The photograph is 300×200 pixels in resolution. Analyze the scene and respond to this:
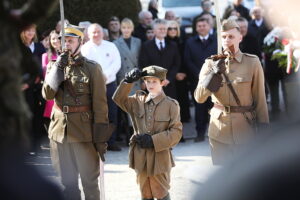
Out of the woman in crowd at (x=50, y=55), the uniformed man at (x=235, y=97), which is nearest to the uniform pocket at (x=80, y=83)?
the uniformed man at (x=235, y=97)

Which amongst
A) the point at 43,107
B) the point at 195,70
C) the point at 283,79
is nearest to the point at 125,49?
the point at 195,70

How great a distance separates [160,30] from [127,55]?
1.92 feet

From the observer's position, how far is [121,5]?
11.5m

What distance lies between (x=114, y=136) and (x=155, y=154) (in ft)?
12.7

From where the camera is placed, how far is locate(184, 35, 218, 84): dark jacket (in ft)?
32.9

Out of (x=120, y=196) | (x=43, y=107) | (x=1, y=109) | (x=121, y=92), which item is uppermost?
(x=1, y=109)

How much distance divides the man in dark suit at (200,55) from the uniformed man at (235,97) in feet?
12.6

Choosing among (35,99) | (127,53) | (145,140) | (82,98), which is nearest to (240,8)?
(127,53)

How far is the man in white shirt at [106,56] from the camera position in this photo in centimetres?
906

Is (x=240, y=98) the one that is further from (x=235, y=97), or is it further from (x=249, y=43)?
(x=249, y=43)

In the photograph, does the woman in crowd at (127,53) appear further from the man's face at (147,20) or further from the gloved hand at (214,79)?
the gloved hand at (214,79)

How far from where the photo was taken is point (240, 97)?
19.5 ft

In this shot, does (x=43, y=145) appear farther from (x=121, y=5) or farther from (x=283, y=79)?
(x=283, y=79)

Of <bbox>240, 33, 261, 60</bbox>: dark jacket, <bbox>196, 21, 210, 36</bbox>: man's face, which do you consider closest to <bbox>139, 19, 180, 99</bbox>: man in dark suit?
<bbox>196, 21, 210, 36</bbox>: man's face
